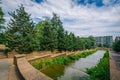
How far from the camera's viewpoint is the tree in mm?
18156

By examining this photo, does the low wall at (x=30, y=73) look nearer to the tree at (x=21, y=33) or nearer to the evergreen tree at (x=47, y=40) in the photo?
the tree at (x=21, y=33)

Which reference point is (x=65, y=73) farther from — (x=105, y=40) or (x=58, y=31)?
(x=105, y=40)

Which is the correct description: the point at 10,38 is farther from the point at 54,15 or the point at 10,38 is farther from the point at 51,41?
the point at 54,15

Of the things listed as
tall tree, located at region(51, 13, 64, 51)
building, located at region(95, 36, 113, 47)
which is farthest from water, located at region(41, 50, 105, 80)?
building, located at region(95, 36, 113, 47)

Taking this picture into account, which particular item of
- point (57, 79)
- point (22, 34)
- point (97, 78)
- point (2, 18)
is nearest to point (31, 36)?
point (22, 34)

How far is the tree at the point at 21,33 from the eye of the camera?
18156 mm

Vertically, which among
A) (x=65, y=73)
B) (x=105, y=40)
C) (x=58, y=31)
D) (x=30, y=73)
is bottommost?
(x=65, y=73)

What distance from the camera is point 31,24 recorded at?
65.7ft

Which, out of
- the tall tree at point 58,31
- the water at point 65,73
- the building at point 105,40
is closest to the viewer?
the water at point 65,73

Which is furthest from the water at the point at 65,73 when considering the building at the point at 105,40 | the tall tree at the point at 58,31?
the building at the point at 105,40

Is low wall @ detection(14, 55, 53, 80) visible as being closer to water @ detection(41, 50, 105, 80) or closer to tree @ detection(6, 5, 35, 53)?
water @ detection(41, 50, 105, 80)

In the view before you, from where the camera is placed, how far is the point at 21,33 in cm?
1916

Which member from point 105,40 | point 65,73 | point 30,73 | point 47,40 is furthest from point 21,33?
point 105,40

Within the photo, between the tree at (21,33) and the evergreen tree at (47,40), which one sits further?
the evergreen tree at (47,40)
